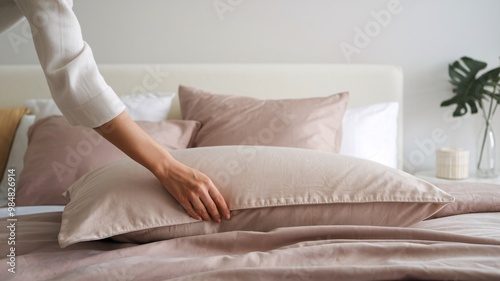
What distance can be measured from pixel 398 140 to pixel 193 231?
5.96 ft

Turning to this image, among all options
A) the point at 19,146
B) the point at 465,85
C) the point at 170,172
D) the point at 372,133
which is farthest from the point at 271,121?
the point at 465,85

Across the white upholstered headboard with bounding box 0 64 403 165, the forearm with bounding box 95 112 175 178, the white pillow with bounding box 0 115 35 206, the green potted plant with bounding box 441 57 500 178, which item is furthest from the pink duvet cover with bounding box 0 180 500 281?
the green potted plant with bounding box 441 57 500 178

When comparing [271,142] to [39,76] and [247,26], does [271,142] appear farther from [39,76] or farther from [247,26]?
[39,76]

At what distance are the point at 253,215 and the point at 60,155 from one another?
1.02 meters

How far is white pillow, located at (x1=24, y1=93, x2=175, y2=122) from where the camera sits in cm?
261

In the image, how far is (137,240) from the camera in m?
1.44

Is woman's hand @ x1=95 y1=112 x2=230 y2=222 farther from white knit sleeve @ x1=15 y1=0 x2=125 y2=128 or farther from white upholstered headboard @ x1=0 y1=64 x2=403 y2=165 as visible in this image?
white upholstered headboard @ x1=0 y1=64 x2=403 y2=165

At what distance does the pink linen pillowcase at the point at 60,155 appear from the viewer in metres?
2.10

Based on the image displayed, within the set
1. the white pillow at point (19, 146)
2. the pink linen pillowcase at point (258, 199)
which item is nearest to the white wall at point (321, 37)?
the white pillow at point (19, 146)

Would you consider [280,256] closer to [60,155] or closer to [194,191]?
[194,191]

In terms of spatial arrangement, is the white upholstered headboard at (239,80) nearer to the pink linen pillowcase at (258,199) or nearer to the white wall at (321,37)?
the white wall at (321,37)

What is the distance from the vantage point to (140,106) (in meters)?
2.63

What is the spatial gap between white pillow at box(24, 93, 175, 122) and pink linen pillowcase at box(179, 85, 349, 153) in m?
0.19

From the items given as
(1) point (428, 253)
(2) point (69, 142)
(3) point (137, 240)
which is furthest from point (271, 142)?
(1) point (428, 253)
